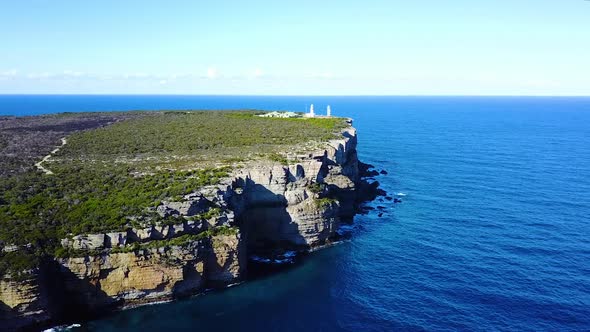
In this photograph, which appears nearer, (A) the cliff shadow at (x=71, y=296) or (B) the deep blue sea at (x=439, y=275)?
(A) the cliff shadow at (x=71, y=296)

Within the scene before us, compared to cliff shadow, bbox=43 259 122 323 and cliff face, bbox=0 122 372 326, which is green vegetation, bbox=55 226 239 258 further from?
cliff shadow, bbox=43 259 122 323

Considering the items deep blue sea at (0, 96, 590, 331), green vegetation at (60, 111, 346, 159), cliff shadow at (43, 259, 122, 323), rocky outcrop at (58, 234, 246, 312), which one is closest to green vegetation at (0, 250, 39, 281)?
cliff shadow at (43, 259, 122, 323)

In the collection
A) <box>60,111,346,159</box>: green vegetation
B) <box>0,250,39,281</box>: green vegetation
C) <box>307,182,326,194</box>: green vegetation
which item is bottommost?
<box>0,250,39,281</box>: green vegetation

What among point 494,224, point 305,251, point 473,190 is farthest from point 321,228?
point 473,190

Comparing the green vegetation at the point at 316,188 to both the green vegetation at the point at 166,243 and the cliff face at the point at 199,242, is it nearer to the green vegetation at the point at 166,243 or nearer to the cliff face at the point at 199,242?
the cliff face at the point at 199,242

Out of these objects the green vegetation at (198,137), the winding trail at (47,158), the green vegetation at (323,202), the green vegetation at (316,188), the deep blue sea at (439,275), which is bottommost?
the deep blue sea at (439,275)

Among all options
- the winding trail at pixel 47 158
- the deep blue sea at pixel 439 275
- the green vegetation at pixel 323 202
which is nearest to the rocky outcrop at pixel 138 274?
the deep blue sea at pixel 439 275

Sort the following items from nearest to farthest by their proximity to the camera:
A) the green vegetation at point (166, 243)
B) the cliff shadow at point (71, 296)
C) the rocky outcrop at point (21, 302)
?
the rocky outcrop at point (21, 302) < the cliff shadow at point (71, 296) < the green vegetation at point (166, 243)

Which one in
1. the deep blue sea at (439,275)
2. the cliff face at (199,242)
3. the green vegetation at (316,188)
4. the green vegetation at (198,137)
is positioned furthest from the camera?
the green vegetation at (198,137)

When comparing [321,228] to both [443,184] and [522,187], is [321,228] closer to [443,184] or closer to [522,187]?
[443,184]

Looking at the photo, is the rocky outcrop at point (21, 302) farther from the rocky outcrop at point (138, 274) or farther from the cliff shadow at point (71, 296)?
the rocky outcrop at point (138, 274)

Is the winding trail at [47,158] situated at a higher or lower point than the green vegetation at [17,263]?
higher
